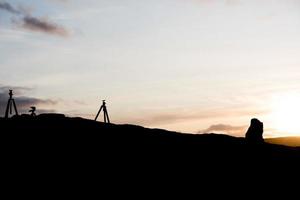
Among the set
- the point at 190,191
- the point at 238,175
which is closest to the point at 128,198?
the point at 190,191

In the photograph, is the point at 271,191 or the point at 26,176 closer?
the point at 26,176

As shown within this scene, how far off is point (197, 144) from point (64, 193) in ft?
40.3

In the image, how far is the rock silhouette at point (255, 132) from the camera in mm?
40969

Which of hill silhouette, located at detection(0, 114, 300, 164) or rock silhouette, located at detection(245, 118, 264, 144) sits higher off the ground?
rock silhouette, located at detection(245, 118, 264, 144)

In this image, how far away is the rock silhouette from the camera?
134ft

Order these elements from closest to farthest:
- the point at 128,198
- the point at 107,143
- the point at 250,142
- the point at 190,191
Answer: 1. the point at 128,198
2. the point at 190,191
3. the point at 107,143
4. the point at 250,142

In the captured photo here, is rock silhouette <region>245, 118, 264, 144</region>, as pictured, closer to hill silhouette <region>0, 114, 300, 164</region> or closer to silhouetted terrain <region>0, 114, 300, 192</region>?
hill silhouette <region>0, 114, 300, 164</region>

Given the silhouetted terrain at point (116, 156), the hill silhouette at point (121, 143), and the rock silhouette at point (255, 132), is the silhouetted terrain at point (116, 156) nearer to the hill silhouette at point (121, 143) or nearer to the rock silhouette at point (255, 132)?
the hill silhouette at point (121, 143)

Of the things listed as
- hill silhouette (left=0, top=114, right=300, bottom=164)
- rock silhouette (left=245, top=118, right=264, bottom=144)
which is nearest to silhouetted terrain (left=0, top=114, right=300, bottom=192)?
hill silhouette (left=0, top=114, right=300, bottom=164)

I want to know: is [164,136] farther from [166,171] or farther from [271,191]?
[271,191]

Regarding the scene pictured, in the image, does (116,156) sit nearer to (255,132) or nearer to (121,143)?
(121,143)

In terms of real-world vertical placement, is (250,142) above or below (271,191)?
above

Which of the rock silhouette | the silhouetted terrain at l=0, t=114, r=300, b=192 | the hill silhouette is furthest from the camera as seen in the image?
the rock silhouette

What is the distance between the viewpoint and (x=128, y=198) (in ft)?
93.1
